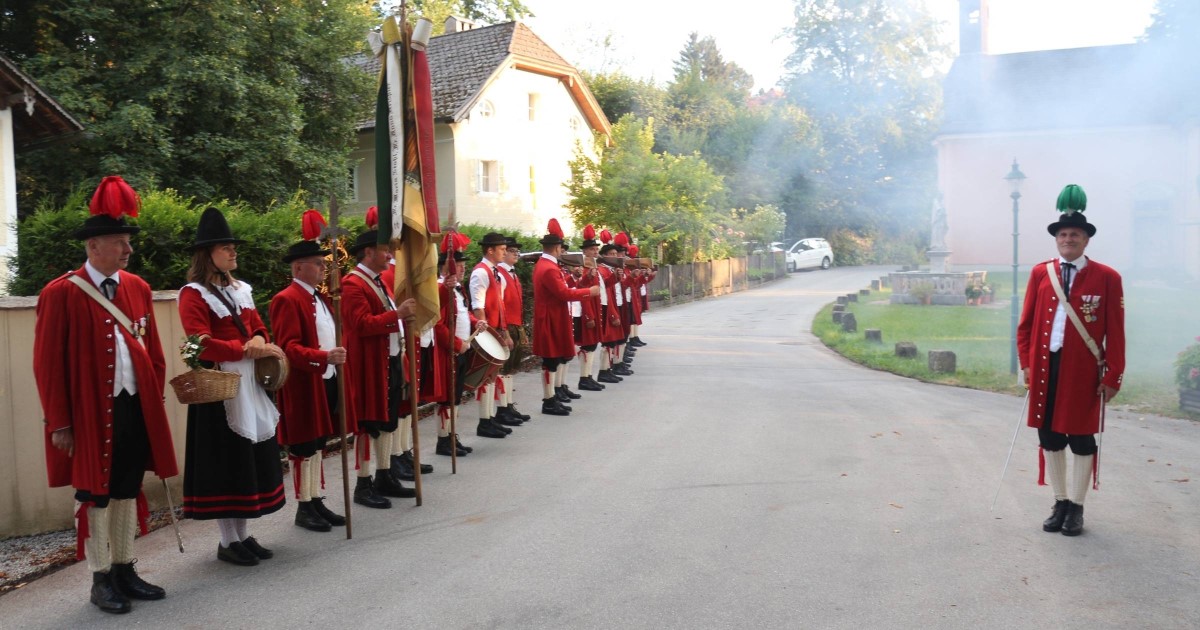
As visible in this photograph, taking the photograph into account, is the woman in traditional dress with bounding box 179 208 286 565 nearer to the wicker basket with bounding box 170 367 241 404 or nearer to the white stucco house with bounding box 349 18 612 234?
the wicker basket with bounding box 170 367 241 404

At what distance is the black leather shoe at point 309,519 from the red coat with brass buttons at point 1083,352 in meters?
4.72

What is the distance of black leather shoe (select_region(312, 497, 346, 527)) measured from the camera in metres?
6.08

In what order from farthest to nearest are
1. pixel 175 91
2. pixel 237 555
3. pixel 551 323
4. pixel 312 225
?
pixel 175 91, pixel 551 323, pixel 312 225, pixel 237 555

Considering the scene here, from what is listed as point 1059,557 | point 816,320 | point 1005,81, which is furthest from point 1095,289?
point 1005,81

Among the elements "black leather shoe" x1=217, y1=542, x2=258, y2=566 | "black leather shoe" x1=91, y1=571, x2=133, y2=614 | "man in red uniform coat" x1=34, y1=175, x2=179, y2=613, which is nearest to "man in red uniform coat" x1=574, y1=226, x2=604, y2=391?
"black leather shoe" x1=217, y1=542, x2=258, y2=566

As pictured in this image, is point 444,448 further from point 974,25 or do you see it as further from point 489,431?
point 974,25

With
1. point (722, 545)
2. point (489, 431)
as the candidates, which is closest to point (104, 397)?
point (722, 545)

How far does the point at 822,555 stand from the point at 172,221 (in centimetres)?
536

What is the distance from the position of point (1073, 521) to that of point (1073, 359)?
3.39 ft

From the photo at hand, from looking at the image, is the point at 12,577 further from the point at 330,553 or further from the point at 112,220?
the point at 112,220

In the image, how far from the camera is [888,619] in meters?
4.44

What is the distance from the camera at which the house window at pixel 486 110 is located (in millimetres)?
28969

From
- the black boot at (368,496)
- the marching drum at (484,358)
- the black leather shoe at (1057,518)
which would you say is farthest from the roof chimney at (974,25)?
the black boot at (368,496)

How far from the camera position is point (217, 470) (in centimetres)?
509
